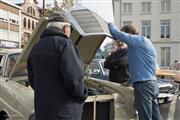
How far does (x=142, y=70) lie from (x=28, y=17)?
7908 centimetres

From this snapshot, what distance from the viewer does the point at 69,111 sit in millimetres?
3977

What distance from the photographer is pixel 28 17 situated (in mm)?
83625

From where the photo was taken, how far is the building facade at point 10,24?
6762 centimetres

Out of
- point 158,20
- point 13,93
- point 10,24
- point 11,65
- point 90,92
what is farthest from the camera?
point 10,24

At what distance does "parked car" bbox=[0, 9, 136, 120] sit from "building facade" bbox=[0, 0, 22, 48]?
59722mm

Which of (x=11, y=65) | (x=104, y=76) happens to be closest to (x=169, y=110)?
(x=11, y=65)

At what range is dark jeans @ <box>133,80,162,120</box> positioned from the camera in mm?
5875

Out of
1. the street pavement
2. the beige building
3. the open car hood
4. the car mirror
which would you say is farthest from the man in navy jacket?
the beige building

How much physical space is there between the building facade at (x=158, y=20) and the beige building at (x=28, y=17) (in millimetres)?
21993

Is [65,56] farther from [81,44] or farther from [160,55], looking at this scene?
[160,55]

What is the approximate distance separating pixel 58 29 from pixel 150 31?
Result: 5960 cm

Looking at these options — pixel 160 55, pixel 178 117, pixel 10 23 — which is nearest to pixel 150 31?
pixel 160 55

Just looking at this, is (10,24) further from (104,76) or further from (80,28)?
(80,28)

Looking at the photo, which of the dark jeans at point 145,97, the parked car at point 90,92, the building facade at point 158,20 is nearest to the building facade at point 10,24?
the building facade at point 158,20
